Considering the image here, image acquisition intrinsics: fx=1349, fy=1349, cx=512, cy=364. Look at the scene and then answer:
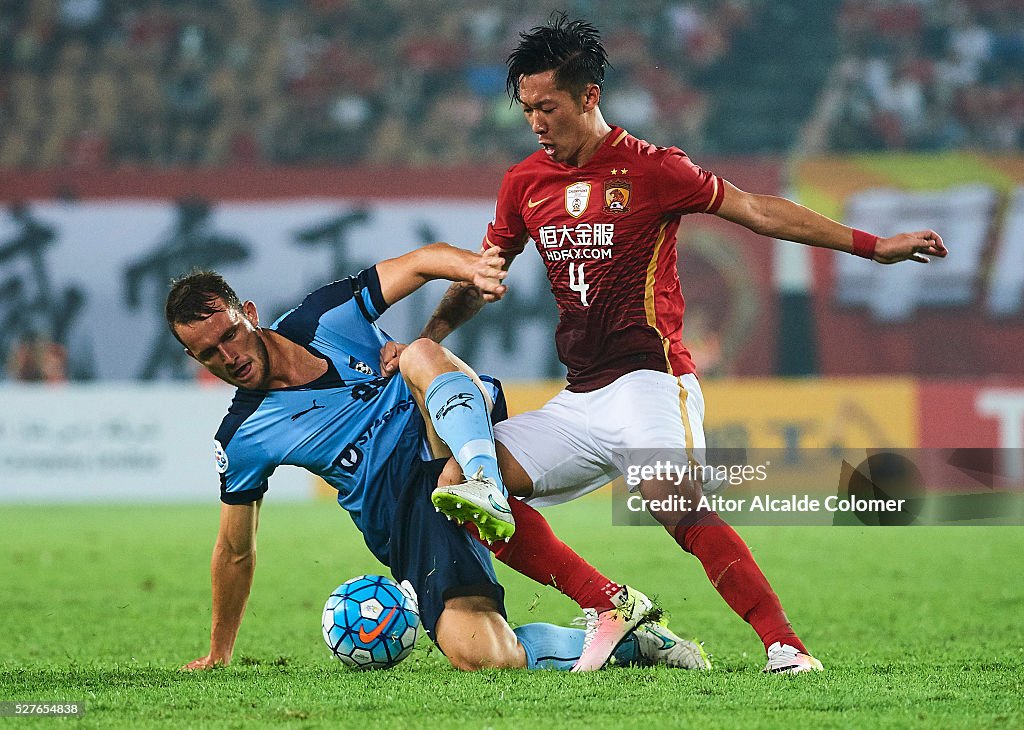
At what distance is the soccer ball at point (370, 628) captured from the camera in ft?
15.1

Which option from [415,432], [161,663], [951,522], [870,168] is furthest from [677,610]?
[870,168]

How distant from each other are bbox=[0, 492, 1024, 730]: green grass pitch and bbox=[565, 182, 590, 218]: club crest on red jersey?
5.11 ft

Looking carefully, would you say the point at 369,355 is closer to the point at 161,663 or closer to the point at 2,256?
the point at 161,663

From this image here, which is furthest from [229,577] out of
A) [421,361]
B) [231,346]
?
[421,361]

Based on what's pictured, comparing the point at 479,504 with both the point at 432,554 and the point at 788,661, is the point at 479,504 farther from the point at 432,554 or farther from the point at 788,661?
the point at 788,661

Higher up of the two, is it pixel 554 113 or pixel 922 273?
pixel 922 273

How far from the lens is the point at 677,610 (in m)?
6.60

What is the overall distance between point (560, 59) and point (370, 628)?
2025 millimetres

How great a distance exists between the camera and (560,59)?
450 cm

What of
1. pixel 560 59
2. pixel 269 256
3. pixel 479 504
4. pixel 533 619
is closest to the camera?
pixel 479 504

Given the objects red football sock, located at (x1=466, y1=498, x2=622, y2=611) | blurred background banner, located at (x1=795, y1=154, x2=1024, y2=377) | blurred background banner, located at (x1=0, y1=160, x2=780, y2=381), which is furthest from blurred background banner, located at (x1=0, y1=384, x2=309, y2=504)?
red football sock, located at (x1=466, y1=498, x2=622, y2=611)

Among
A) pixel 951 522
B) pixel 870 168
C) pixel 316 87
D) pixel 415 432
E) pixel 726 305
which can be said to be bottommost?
pixel 951 522

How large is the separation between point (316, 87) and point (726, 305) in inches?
242

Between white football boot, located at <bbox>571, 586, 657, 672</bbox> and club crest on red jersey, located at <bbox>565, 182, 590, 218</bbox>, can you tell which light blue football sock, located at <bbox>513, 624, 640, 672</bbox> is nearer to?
white football boot, located at <bbox>571, 586, 657, 672</bbox>
